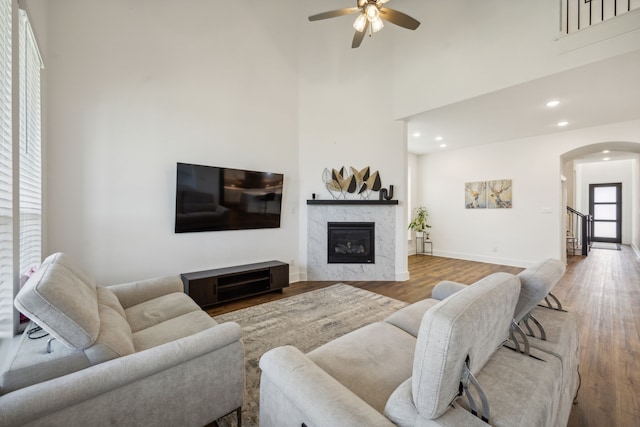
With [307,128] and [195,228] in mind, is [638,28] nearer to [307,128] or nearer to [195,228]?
[307,128]

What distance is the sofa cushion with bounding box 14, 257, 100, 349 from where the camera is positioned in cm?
108

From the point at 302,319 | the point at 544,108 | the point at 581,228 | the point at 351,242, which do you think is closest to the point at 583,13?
the point at 544,108

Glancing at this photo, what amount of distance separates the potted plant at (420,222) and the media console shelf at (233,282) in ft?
14.0

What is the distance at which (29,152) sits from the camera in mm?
2010

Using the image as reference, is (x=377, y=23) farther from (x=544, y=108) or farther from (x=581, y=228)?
(x=581, y=228)

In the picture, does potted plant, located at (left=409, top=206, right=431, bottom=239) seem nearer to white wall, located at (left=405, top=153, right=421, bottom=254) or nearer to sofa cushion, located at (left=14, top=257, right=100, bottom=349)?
white wall, located at (left=405, top=153, right=421, bottom=254)

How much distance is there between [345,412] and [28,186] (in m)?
2.75

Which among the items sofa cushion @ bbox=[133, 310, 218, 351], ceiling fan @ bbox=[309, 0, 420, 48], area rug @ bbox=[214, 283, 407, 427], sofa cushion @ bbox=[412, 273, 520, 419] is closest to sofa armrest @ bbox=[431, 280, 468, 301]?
area rug @ bbox=[214, 283, 407, 427]

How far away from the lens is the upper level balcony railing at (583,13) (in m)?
3.02

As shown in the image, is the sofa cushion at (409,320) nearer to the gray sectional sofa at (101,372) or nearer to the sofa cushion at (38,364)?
the gray sectional sofa at (101,372)

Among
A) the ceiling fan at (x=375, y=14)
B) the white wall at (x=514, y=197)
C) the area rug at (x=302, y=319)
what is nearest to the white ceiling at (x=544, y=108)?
the white wall at (x=514, y=197)

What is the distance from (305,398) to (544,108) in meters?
5.27

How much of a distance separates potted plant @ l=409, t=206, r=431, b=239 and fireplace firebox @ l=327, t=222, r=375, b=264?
2570 mm

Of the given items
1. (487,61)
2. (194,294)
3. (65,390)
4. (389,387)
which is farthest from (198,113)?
(487,61)
